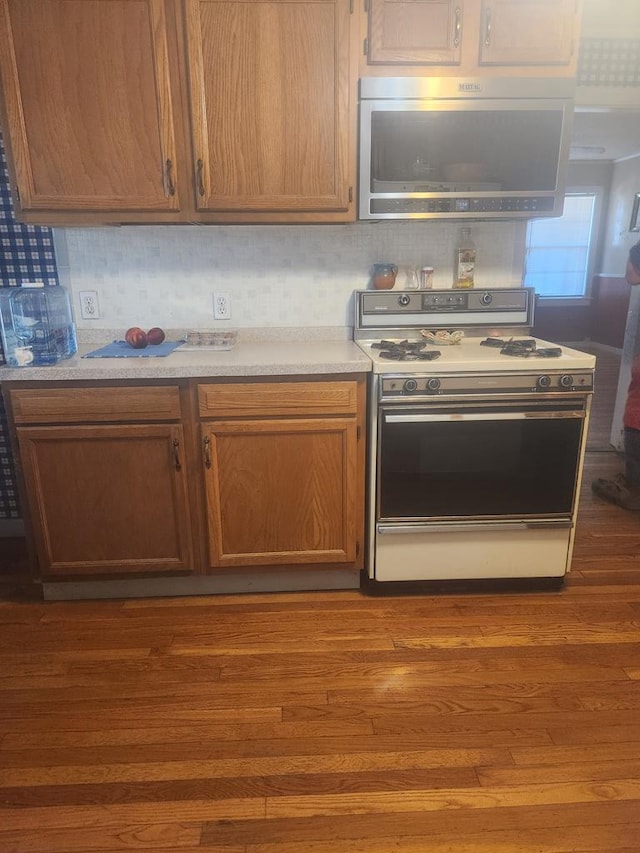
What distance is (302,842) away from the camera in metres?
1.24

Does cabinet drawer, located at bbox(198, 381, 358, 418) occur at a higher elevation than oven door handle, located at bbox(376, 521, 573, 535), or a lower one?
higher

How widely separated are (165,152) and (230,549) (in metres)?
1.43

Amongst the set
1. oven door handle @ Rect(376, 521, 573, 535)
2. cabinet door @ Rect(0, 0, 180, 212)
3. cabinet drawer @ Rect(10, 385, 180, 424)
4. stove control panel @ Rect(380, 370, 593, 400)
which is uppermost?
cabinet door @ Rect(0, 0, 180, 212)

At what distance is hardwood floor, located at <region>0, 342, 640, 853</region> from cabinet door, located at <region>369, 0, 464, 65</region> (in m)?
1.96

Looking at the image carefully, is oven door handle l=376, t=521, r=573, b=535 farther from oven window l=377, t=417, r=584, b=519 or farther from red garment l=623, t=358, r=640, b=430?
red garment l=623, t=358, r=640, b=430

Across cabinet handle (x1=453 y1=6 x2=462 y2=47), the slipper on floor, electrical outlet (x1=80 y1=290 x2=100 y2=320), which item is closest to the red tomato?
electrical outlet (x1=80 y1=290 x2=100 y2=320)

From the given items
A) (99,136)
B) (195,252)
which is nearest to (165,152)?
(99,136)

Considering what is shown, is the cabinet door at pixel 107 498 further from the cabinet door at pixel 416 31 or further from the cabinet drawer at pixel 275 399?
the cabinet door at pixel 416 31

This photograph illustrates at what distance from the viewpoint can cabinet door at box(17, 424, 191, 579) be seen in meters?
1.94

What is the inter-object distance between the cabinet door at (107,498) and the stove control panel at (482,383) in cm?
78

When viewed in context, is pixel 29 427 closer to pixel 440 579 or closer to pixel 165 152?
pixel 165 152

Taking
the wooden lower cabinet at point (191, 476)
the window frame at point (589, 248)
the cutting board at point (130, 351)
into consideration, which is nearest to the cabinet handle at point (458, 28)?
the wooden lower cabinet at point (191, 476)

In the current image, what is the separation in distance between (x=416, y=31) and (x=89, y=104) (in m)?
1.14

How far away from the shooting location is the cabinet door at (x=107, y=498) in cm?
194
